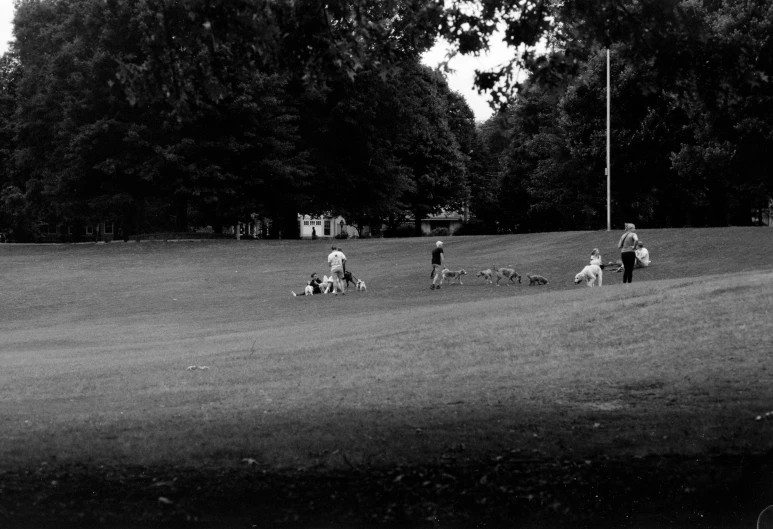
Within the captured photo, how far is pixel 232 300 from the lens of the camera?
41.5 m

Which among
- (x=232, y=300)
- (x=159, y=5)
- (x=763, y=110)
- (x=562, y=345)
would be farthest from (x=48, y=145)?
(x=159, y=5)

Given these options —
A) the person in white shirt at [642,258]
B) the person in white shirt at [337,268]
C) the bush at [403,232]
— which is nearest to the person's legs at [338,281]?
the person in white shirt at [337,268]

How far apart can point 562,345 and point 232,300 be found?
23870mm

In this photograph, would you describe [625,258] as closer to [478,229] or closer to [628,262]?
[628,262]

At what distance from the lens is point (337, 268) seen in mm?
40219

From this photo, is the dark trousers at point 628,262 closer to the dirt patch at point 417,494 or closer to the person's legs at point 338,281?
the person's legs at point 338,281

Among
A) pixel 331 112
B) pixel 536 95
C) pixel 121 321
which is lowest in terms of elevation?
pixel 121 321

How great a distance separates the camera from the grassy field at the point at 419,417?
378 inches

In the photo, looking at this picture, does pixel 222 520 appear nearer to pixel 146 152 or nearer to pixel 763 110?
pixel 763 110

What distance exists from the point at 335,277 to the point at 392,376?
2404 centimetres

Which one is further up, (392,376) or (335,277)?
(335,277)

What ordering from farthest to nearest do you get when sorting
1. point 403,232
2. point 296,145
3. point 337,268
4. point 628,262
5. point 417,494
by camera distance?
1. point 403,232
2. point 296,145
3. point 337,268
4. point 628,262
5. point 417,494

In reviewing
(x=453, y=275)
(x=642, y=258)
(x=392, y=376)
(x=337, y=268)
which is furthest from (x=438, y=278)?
(x=392, y=376)

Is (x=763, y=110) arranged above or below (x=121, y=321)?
above
